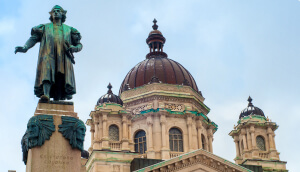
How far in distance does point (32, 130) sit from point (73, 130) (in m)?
0.99

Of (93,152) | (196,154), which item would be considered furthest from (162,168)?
(93,152)

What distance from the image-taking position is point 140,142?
186 ft

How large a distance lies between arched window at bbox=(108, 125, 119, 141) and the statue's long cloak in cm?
3719

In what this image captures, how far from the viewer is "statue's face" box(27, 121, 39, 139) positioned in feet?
45.6

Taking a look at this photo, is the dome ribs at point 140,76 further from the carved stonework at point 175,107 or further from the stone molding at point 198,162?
the stone molding at point 198,162

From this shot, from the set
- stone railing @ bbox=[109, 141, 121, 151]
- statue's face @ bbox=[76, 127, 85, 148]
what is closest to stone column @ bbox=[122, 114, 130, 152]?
stone railing @ bbox=[109, 141, 121, 151]

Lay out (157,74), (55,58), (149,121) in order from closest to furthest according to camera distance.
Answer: (55,58)
(149,121)
(157,74)

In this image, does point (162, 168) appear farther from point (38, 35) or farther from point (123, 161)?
point (38, 35)

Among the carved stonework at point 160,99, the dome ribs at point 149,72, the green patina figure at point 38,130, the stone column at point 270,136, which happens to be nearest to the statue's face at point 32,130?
the green patina figure at point 38,130

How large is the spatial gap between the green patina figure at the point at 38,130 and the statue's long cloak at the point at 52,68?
1.01 meters

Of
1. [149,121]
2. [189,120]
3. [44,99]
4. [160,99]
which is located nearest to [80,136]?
[44,99]

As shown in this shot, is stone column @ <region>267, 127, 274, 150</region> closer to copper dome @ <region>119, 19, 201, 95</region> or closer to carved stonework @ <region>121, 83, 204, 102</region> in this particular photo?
carved stonework @ <region>121, 83, 204, 102</region>

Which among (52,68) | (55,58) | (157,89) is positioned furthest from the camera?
(157,89)

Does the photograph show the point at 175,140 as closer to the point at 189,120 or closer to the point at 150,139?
the point at 189,120
